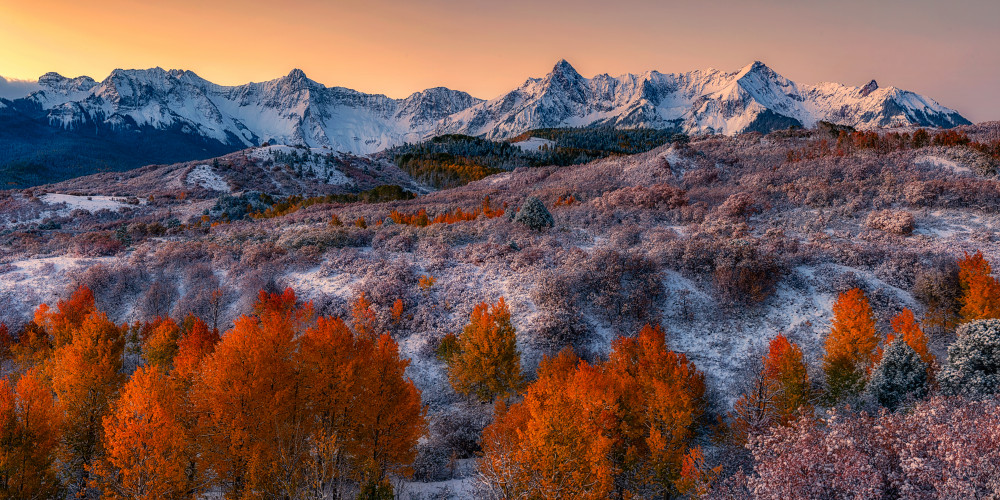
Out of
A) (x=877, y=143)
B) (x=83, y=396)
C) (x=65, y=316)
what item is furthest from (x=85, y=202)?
(x=877, y=143)

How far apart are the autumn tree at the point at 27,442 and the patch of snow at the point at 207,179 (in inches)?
4335

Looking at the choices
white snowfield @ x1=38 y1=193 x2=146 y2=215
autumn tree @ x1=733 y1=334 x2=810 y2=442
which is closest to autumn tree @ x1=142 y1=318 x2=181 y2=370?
autumn tree @ x1=733 y1=334 x2=810 y2=442

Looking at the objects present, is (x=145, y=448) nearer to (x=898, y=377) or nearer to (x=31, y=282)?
(x=898, y=377)

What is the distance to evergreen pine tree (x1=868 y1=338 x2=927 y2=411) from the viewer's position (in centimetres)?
2120

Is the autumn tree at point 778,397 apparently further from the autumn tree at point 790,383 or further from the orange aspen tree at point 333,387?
the orange aspen tree at point 333,387

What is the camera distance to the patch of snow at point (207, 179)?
376 feet

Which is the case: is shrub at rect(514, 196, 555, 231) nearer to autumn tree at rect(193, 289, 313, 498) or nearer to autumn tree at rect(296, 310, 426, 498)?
autumn tree at rect(296, 310, 426, 498)

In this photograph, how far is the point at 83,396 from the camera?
872 inches

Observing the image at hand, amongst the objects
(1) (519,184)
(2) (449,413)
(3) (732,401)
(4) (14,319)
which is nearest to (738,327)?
(3) (732,401)

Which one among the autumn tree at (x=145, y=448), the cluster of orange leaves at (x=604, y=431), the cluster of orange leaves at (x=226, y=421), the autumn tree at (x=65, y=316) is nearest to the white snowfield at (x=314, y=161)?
the autumn tree at (x=65, y=316)

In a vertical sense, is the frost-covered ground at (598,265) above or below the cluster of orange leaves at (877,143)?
below

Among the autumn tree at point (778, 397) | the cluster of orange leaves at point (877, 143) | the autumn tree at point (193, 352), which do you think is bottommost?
the autumn tree at point (778, 397)

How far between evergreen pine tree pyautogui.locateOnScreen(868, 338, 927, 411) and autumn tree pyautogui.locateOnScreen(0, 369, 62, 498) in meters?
38.7

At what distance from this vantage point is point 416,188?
144 meters
